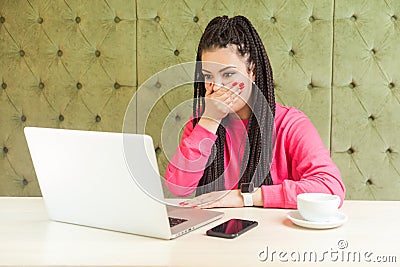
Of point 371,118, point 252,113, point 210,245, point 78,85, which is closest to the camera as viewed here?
point 210,245

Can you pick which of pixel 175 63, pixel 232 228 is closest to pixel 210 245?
pixel 232 228

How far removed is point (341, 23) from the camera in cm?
199

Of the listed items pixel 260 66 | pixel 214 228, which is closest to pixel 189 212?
pixel 214 228

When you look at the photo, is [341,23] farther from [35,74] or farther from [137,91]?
[35,74]

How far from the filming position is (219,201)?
1352mm

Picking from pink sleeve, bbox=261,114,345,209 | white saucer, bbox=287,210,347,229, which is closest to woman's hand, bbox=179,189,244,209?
pink sleeve, bbox=261,114,345,209

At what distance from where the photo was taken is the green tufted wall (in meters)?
2.00

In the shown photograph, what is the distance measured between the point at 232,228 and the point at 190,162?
0.46 m

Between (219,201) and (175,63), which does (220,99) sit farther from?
(175,63)

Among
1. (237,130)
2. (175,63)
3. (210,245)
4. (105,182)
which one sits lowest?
(210,245)

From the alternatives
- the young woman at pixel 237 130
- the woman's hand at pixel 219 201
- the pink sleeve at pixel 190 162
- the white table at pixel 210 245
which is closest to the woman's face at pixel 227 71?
the young woman at pixel 237 130

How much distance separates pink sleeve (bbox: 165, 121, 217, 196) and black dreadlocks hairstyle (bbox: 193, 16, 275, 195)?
0.04m

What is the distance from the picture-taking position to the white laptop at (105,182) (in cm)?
104

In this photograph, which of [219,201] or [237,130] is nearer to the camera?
[219,201]
